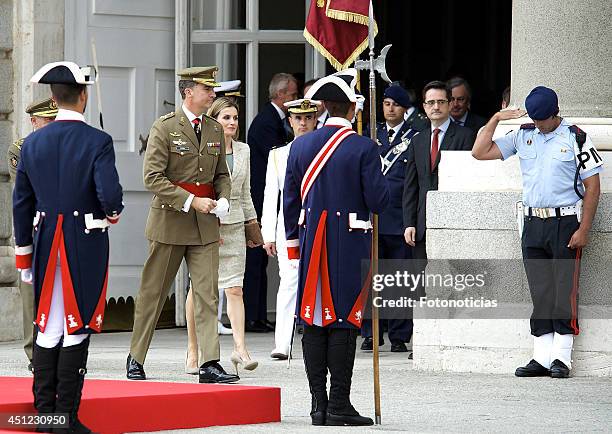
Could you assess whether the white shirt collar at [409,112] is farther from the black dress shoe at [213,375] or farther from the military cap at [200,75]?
the black dress shoe at [213,375]

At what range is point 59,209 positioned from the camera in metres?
7.26

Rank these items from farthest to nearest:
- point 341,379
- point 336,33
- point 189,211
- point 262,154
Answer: point 262,154, point 336,33, point 189,211, point 341,379

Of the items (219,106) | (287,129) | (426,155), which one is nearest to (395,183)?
(426,155)

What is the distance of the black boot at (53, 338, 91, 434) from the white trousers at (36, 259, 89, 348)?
3 centimetres

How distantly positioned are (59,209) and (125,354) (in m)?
4.56

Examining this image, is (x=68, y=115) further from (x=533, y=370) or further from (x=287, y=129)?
(x=287, y=129)

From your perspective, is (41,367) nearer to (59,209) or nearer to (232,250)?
(59,209)

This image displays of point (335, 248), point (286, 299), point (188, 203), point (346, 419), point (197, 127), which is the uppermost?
point (197, 127)

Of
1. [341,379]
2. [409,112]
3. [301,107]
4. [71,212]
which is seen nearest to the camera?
[71,212]

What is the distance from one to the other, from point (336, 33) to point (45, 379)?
223 inches

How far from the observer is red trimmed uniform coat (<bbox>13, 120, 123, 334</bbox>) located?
7.23 metres

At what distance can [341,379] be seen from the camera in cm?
794

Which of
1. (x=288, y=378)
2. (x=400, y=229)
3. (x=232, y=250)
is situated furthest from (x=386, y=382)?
(x=400, y=229)

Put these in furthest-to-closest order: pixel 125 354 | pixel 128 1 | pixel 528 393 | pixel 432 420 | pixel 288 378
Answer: pixel 128 1, pixel 125 354, pixel 288 378, pixel 528 393, pixel 432 420
